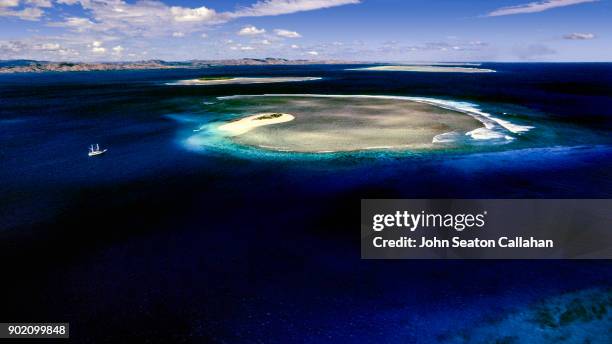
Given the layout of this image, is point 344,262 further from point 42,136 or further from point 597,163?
point 42,136

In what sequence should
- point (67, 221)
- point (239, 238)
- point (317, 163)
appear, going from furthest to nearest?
point (317, 163) → point (67, 221) → point (239, 238)

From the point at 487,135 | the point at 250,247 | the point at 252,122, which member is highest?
the point at 252,122

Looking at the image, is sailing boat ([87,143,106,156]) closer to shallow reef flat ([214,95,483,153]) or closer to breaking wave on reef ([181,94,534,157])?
breaking wave on reef ([181,94,534,157])

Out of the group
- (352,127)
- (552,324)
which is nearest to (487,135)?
(352,127)

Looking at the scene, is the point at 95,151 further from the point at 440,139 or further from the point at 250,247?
the point at 440,139

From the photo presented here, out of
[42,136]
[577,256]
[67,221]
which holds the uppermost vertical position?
[42,136]

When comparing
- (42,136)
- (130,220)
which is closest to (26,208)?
(130,220)

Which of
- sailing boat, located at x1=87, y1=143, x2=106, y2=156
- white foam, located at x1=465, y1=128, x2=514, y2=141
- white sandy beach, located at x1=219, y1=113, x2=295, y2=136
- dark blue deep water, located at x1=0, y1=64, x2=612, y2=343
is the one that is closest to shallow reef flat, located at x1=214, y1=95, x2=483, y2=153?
white sandy beach, located at x1=219, y1=113, x2=295, y2=136
